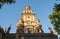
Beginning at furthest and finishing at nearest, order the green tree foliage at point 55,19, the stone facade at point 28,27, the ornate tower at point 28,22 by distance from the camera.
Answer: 1. the ornate tower at point 28,22
2. the stone facade at point 28,27
3. the green tree foliage at point 55,19

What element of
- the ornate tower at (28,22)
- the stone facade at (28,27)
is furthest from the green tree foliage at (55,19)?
the ornate tower at (28,22)

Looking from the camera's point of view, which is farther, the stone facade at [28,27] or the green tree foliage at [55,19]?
the stone facade at [28,27]

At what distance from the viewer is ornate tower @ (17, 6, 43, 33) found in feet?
213

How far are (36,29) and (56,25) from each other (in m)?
36.9

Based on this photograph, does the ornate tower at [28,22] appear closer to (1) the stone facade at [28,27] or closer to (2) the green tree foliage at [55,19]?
(1) the stone facade at [28,27]

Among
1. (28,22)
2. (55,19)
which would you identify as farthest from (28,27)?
(55,19)

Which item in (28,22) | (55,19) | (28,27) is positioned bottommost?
(55,19)

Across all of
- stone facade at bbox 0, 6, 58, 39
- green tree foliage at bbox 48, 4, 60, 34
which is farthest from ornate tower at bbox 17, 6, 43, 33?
green tree foliage at bbox 48, 4, 60, 34

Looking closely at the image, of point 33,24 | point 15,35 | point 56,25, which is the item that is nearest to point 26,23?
point 33,24

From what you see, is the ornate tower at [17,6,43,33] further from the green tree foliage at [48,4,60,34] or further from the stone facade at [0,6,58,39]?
the green tree foliage at [48,4,60,34]

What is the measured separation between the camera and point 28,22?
235ft

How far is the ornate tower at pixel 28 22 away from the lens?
213ft

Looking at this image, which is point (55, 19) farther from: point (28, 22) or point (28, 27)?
point (28, 22)

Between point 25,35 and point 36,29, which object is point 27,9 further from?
point 25,35
